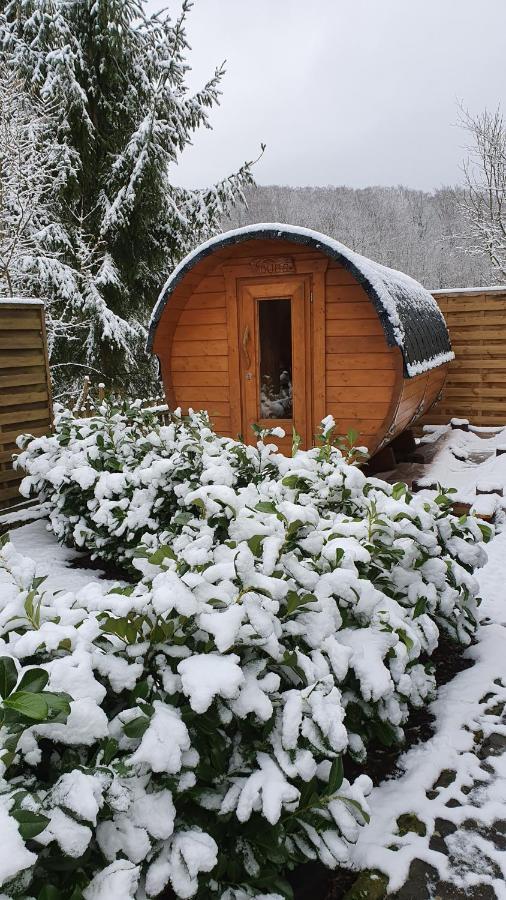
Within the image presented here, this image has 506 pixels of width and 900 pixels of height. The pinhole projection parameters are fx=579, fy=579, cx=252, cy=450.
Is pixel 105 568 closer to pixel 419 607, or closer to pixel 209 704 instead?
pixel 419 607

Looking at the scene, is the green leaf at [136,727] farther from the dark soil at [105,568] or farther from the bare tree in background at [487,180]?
the bare tree in background at [487,180]

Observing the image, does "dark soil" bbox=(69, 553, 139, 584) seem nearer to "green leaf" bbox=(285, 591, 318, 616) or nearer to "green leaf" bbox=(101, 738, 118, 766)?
"green leaf" bbox=(285, 591, 318, 616)

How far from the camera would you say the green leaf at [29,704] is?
1.00m

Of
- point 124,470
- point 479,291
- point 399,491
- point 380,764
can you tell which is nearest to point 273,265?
point 124,470

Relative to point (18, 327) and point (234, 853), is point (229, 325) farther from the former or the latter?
point (234, 853)

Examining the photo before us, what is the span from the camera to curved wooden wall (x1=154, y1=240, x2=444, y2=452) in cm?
593

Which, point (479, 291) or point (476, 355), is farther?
point (476, 355)

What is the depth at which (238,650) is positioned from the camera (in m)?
1.50

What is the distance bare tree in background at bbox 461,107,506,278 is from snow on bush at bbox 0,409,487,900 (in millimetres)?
19475

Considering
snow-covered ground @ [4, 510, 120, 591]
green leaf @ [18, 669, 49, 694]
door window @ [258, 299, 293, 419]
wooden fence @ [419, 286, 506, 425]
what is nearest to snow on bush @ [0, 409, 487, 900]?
green leaf @ [18, 669, 49, 694]

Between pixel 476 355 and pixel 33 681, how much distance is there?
360 inches

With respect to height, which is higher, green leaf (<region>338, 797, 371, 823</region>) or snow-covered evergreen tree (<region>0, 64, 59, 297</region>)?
snow-covered evergreen tree (<region>0, 64, 59, 297</region>)

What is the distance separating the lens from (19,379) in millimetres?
5633

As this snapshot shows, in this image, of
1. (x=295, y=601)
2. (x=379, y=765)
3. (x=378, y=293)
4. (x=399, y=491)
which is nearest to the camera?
(x=295, y=601)
